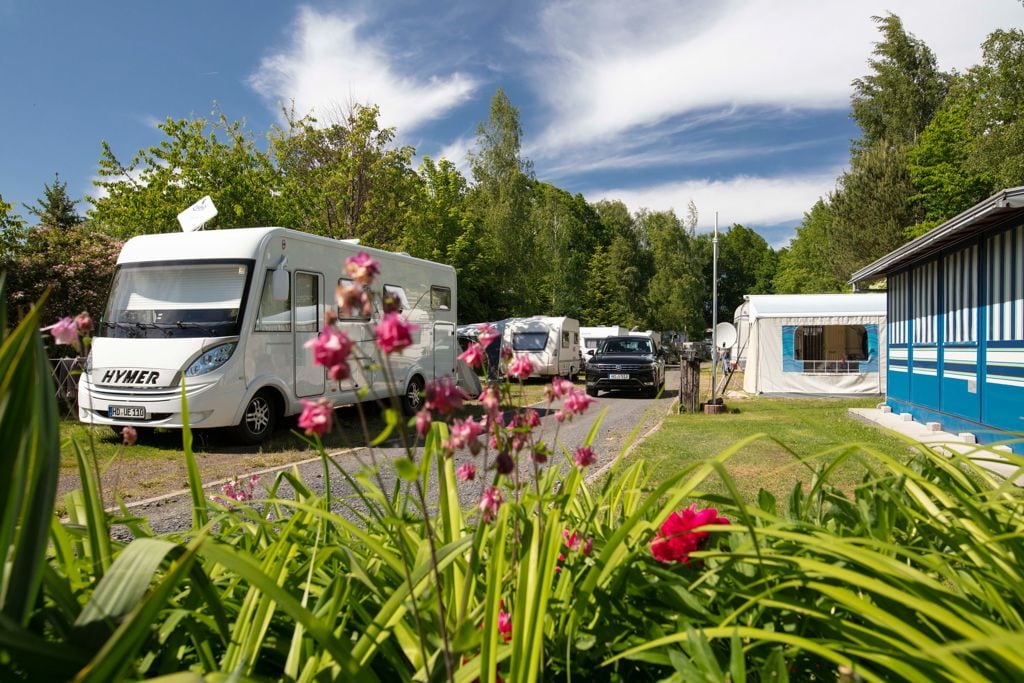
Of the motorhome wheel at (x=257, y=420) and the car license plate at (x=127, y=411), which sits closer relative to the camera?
the car license plate at (x=127, y=411)

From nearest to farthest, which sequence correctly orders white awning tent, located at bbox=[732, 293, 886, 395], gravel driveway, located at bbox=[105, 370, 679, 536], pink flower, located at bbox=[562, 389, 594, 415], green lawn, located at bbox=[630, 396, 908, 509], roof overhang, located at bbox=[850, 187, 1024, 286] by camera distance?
pink flower, located at bbox=[562, 389, 594, 415], gravel driveway, located at bbox=[105, 370, 679, 536], green lawn, located at bbox=[630, 396, 908, 509], roof overhang, located at bbox=[850, 187, 1024, 286], white awning tent, located at bbox=[732, 293, 886, 395]

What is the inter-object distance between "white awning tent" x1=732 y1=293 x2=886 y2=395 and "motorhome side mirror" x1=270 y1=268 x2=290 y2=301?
12295 mm

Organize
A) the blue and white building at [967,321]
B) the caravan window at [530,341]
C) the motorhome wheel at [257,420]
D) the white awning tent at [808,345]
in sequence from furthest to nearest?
the caravan window at [530,341]
the white awning tent at [808,345]
the motorhome wheel at [257,420]
the blue and white building at [967,321]

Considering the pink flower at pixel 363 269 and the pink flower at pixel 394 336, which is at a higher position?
the pink flower at pixel 363 269

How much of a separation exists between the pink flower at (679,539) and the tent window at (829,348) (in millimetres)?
17768

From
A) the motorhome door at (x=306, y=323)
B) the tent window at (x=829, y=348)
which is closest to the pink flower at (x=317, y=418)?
the motorhome door at (x=306, y=323)

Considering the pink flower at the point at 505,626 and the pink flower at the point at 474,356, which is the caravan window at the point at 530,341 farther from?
the pink flower at the point at 505,626

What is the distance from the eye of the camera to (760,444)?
803 cm

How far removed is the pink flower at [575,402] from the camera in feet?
4.79

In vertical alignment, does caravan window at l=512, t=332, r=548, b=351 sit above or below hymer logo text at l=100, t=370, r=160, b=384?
above

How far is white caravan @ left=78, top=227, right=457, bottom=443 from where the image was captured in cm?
774

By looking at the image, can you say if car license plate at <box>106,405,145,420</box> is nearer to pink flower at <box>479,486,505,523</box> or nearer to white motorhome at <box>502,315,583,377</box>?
pink flower at <box>479,486,505,523</box>

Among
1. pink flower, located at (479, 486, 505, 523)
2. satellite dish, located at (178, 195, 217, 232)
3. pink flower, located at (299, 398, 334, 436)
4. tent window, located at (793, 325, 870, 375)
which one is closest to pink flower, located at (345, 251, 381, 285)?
pink flower, located at (299, 398, 334, 436)

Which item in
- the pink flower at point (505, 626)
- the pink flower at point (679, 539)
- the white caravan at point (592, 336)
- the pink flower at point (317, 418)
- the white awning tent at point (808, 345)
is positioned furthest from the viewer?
the white caravan at point (592, 336)
